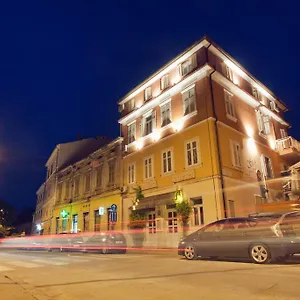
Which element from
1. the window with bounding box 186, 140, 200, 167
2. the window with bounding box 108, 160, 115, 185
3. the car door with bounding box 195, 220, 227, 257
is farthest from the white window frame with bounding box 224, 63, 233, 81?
the car door with bounding box 195, 220, 227, 257

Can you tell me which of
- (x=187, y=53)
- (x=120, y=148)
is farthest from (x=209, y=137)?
(x=120, y=148)

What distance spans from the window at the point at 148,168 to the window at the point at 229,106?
21.8 ft

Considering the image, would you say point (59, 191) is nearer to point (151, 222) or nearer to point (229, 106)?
point (151, 222)

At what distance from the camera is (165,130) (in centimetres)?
2175

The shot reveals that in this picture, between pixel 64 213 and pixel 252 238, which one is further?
pixel 64 213

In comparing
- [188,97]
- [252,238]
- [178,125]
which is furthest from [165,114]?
[252,238]

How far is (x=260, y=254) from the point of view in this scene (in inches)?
367

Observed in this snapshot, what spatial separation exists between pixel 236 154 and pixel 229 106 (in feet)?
12.3

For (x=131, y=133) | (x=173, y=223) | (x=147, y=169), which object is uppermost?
(x=131, y=133)

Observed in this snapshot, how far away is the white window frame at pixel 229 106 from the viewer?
67.1 ft

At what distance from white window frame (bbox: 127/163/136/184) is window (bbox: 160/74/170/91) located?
669cm

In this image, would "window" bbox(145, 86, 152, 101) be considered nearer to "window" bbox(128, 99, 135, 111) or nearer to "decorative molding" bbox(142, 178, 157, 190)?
"window" bbox(128, 99, 135, 111)

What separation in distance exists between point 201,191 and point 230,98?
7763 millimetres

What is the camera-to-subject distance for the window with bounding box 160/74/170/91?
22.9m
